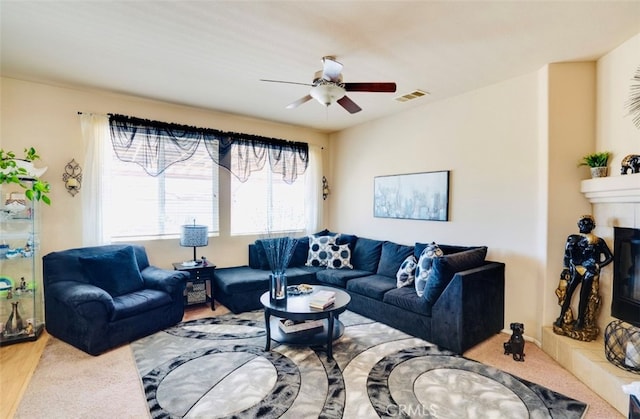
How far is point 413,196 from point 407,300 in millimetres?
1600

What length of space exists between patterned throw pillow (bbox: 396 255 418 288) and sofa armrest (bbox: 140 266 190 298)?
2.50m

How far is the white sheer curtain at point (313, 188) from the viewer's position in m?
5.41

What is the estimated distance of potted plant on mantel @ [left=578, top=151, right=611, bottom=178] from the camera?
2686 millimetres

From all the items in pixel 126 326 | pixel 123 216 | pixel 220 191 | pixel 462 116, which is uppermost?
pixel 462 116

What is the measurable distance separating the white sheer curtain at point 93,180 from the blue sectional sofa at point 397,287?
148 cm

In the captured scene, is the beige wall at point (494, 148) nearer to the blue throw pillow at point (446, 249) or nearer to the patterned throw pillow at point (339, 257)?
the blue throw pillow at point (446, 249)

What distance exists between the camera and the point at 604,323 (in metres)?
2.68

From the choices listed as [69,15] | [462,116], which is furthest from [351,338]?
[69,15]

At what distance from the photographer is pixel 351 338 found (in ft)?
10.5

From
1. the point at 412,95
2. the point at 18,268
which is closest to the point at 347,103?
the point at 412,95

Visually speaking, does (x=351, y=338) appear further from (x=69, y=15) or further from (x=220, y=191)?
(x=69, y=15)

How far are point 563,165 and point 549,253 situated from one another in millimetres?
840

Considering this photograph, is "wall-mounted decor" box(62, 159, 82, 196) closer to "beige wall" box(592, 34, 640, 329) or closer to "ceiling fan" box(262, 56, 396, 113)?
"ceiling fan" box(262, 56, 396, 113)

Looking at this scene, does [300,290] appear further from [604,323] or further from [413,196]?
[604,323]
